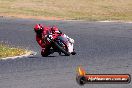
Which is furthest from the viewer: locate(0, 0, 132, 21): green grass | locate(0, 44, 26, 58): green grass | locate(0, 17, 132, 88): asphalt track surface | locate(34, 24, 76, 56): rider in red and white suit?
locate(0, 0, 132, 21): green grass

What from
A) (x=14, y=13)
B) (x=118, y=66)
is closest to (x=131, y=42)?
(x=118, y=66)

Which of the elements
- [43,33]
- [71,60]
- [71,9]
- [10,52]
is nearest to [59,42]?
[43,33]

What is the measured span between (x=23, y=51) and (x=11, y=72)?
6.40 m

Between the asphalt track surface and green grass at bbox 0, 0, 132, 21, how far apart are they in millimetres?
9119

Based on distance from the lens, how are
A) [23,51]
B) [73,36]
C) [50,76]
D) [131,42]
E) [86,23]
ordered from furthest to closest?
[86,23] → [73,36] → [131,42] → [23,51] → [50,76]

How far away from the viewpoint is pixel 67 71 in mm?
18000

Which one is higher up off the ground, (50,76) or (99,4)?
(50,76)

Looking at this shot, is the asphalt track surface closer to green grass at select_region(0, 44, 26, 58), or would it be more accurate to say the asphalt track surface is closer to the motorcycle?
the motorcycle

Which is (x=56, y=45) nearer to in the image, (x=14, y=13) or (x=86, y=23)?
(x=86, y=23)

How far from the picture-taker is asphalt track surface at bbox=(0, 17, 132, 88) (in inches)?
626

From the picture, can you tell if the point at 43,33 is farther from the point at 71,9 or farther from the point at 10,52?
the point at 71,9

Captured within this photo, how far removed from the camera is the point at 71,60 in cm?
2064

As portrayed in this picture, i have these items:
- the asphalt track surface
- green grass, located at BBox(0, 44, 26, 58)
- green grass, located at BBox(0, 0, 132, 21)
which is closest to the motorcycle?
the asphalt track surface

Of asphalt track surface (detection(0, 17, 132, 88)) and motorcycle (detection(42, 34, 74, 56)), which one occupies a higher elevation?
motorcycle (detection(42, 34, 74, 56))
